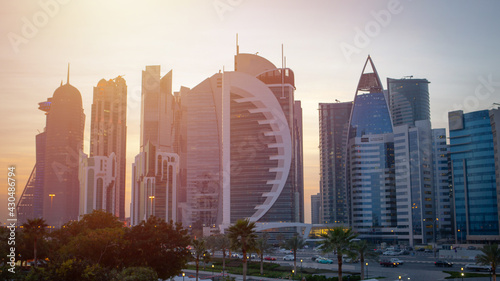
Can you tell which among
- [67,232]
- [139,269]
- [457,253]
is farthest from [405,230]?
[139,269]

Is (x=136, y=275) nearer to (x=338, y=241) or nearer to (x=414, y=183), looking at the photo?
(x=338, y=241)

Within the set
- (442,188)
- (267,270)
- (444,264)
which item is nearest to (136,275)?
(267,270)

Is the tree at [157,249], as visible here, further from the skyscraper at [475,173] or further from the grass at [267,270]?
the skyscraper at [475,173]

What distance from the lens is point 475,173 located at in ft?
486

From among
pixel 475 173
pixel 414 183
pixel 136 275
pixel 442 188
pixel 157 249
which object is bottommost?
pixel 136 275

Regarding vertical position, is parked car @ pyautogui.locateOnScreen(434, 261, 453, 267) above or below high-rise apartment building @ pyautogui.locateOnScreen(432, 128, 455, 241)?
below

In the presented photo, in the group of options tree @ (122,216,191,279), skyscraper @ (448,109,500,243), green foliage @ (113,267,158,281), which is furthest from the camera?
skyscraper @ (448,109,500,243)

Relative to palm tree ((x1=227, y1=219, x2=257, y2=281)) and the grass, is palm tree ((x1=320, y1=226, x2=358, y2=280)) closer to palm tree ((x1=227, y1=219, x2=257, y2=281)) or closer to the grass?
palm tree ((x1=227, y1=219, x2=257, y2=281))

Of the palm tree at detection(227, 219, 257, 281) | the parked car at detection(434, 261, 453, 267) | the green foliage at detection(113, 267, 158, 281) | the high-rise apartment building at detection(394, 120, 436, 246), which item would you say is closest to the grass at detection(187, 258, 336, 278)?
the parked car at detection(434, 261, 453, 267)

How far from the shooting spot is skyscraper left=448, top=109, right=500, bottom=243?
14500cm

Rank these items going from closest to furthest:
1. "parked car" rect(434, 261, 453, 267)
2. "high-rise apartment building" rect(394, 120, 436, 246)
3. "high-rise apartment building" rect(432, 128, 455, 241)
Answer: "parked car" rect(434, 261, 453, 267), "high-rise apartment building" rect(394, 120, 436, 246), "high-rise apartment building" rect(432, 128, 455, 241)

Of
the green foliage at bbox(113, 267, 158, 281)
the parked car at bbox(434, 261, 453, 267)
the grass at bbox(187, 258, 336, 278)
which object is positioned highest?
the green foliage at bbox(113, 267, 158, 281)

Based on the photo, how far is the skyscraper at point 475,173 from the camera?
145 metres

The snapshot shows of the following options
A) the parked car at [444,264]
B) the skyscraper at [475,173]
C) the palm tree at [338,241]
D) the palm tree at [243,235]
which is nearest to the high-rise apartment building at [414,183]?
the skyscraper at [475,173]
